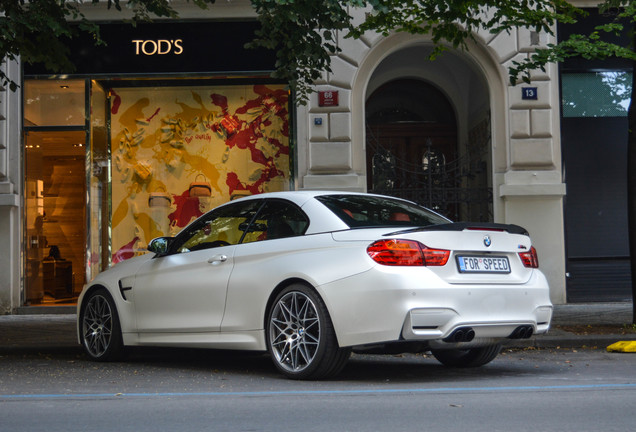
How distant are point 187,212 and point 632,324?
301 inches

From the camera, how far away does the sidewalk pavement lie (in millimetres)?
9492

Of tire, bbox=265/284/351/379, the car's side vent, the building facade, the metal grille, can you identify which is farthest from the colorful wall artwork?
tire, bbox=265/284/351/379

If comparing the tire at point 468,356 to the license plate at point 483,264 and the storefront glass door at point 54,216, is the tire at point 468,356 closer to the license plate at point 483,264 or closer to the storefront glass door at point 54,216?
the license plate at point 483,264

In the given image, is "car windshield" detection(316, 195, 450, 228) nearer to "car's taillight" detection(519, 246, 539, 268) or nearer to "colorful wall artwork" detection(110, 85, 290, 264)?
"car's taillight" detection(519, 246, 539, 268)

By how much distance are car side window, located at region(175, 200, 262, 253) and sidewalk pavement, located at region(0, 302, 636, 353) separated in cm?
231

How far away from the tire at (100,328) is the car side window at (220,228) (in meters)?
0.99

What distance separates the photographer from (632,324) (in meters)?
10.8

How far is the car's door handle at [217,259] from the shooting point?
7520 millimetres

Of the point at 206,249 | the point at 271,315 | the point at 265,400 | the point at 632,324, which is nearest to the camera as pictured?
the point at 265,400

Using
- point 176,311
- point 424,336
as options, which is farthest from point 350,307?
point 176,311

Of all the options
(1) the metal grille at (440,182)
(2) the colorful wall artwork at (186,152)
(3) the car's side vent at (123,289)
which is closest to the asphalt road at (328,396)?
(3) the car's side vent at (123,289)

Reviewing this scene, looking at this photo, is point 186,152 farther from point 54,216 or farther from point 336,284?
point 336,284

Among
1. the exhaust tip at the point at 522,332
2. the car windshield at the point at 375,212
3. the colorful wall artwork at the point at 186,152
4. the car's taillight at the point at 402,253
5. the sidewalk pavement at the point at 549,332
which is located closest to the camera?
the car's taillight at the point at 402,253

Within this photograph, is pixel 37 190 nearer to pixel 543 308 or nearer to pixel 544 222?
pixel 544 222
